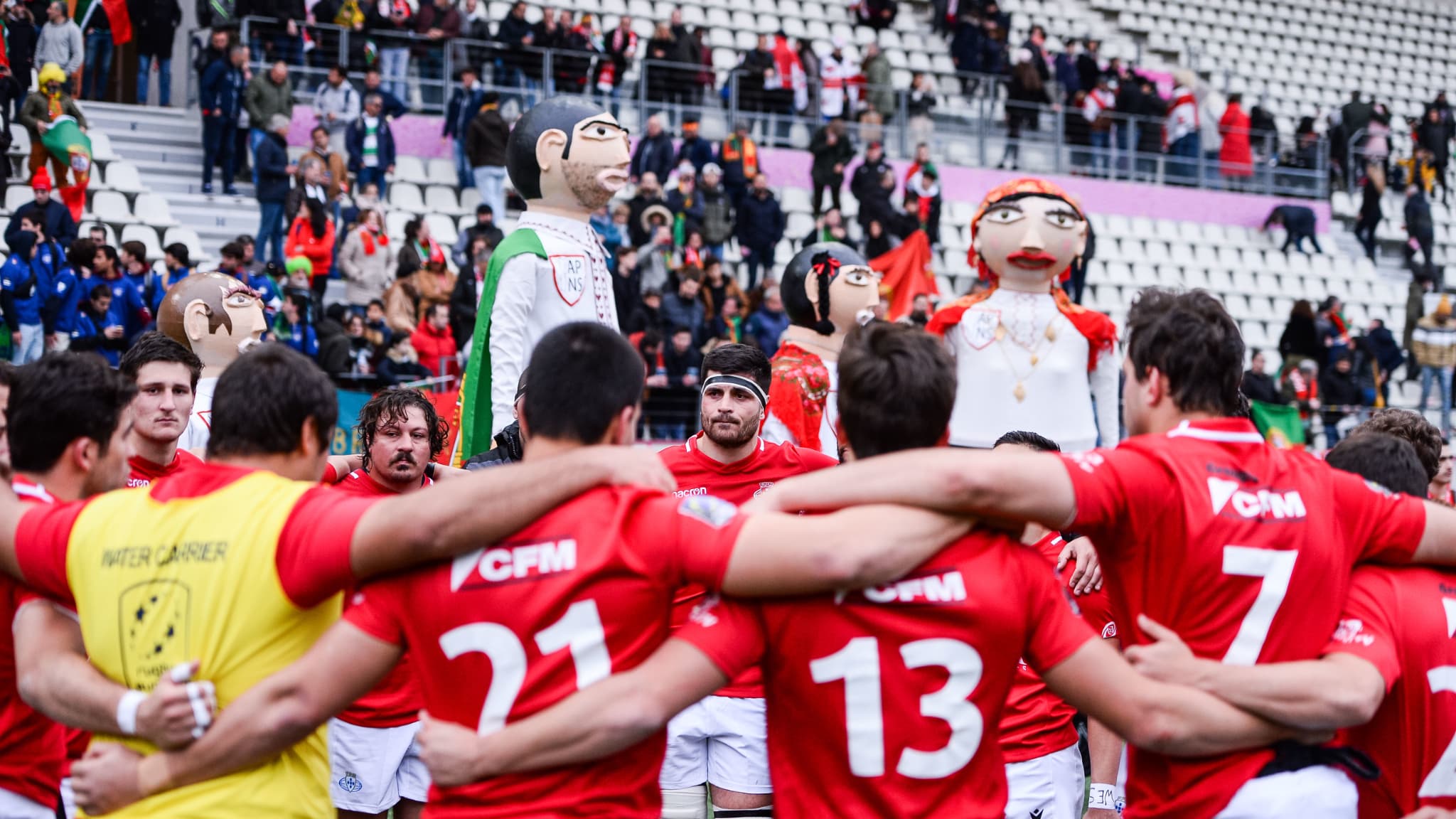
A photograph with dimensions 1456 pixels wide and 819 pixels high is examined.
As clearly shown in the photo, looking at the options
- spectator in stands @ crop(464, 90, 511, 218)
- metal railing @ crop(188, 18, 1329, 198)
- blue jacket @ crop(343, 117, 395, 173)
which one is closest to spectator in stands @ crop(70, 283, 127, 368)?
blue jacket @ crop(343, 117, 395, 173)

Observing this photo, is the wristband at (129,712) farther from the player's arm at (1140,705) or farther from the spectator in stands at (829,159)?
the spectator in stands at (829,159)

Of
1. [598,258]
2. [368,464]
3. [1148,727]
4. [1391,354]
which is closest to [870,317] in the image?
[598,258]

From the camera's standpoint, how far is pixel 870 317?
7254mm

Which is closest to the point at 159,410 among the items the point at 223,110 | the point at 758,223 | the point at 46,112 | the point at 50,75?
the point at 46,112

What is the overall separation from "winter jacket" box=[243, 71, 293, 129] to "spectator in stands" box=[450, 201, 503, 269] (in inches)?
84.8

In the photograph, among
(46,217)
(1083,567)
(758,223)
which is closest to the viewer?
(1083,567)

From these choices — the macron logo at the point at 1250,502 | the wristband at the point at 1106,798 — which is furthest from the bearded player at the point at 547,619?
the wristband at the point at 1106,798

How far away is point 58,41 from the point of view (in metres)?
14.9

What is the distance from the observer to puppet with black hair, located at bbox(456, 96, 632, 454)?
20.3 feet

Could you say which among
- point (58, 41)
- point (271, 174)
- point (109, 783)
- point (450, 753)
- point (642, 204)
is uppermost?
point (58, 41)

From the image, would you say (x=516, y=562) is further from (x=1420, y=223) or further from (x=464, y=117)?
(x=1420, y=223)

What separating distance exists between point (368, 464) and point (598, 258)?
54.6 inches

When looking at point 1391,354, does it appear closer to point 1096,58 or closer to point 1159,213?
point 1159,213

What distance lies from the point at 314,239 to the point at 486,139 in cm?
299
